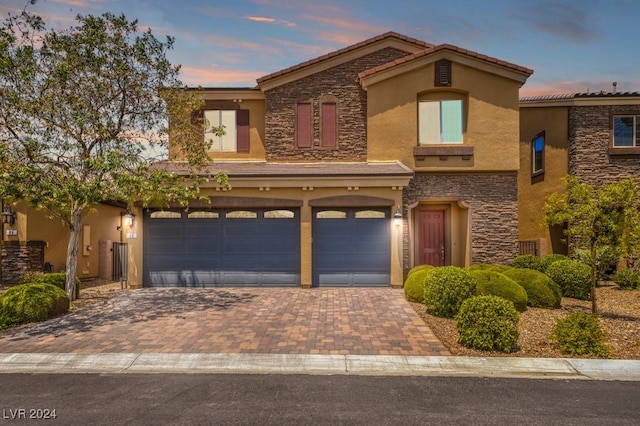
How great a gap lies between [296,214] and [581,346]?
30.0ft

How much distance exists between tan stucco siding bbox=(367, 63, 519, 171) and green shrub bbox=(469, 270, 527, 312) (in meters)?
5.47

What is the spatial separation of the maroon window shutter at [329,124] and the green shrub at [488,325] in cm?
961

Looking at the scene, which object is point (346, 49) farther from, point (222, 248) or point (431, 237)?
point (222, 248)

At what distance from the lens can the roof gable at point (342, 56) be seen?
638 inches

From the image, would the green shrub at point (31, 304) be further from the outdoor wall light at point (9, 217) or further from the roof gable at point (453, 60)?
the roof gable at point (453, 60)

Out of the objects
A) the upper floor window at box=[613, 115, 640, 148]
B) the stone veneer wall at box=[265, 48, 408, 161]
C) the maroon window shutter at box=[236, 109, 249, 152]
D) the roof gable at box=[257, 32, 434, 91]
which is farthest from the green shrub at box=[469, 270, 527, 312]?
the maroon window shutter at box=[236, 109, 249, 152]

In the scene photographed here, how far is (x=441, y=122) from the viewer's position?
15.4 m

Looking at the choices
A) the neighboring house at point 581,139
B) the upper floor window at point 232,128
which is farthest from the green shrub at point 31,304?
the neighboring house at point 581,139

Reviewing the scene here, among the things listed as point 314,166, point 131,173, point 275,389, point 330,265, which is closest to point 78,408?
point 275,389

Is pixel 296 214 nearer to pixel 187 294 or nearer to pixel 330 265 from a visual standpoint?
pixel 330 265

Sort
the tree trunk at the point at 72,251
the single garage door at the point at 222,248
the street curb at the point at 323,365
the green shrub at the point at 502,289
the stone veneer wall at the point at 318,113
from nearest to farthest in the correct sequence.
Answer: the street curb at the point at 323,365
the green shrub at the point at 502,289
the tree trunk at the point at 72,251
the single garage door at the point at 222,248
the stone veneer wall at the point at 318,113

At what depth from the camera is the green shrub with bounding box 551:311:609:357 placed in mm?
7281

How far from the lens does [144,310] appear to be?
10836 millimetres

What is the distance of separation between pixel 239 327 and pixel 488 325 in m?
5.21
